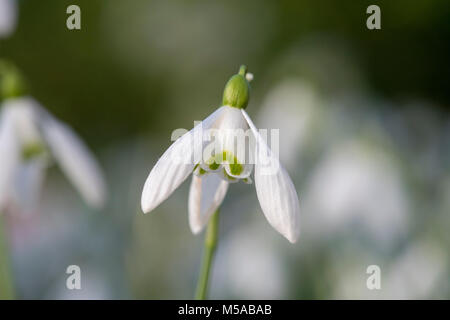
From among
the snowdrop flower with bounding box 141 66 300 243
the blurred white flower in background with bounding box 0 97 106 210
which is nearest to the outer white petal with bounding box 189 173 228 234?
the snowdrop flower with bounding box 141 66 300 243

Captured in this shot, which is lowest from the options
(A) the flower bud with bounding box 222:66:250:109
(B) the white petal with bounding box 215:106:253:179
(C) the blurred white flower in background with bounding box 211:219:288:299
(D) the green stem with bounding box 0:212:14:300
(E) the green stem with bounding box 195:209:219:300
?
(C) the blurred white flower in background with bounding box 211:219:288:299

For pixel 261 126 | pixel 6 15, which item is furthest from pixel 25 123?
pixel 261 126

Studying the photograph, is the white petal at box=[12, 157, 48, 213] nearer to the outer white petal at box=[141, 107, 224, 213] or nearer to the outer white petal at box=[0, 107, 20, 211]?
the outer white petal at box=[0, 107, 20, 211]

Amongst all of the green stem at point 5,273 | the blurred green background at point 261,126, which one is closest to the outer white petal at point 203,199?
the green stem at point 5,273

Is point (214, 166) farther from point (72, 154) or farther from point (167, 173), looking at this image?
point (72, 154)

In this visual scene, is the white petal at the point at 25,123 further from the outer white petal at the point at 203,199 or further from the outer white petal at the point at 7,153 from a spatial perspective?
the outer white petal at the point at 203,199
